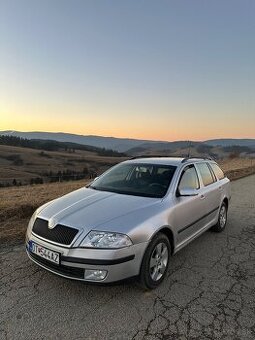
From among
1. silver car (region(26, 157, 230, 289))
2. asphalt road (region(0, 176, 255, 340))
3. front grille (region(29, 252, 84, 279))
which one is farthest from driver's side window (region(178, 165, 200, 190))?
front grille (region(29, 252, 84, 279))

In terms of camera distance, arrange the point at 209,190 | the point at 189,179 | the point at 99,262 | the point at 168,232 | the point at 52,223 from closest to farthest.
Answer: the point at 99,262 → the point at 52,223 → the point at 168,232 → the point at 189,179 → the point at 209,190

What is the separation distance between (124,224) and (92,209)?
0.57 meters

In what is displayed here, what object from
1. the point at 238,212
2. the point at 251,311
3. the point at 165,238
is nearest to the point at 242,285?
the point at 251,311

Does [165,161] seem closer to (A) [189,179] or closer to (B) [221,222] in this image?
(A) [189,179]

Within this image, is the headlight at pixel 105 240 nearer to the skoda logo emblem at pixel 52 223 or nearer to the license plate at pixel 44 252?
the license plate at pixel 44 252

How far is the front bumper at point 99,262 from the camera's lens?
351 centimetres

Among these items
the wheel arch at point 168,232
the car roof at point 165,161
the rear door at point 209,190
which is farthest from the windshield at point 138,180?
the rear door at point 209,190

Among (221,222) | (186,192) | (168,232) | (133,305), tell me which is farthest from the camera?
(221,222)

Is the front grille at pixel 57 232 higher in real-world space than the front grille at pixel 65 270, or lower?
higher

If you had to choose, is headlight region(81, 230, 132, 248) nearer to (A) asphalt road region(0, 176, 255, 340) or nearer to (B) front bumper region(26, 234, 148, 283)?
(B) front bumper region(26, 234, 148, 283)

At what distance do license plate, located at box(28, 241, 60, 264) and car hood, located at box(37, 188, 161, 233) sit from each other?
0.32m

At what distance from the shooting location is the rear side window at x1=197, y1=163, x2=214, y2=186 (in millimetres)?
5961

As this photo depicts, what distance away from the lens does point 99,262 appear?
350cm

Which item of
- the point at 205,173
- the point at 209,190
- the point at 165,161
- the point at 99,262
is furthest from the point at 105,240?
the point at 205,173
